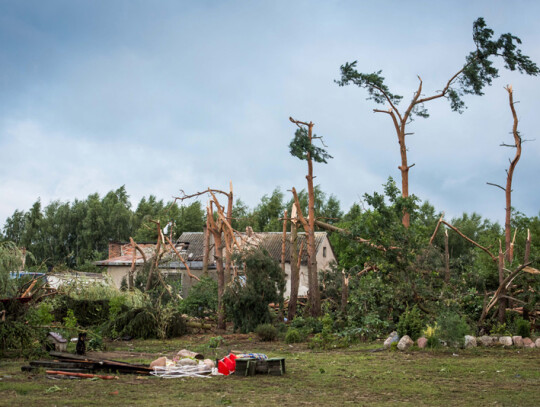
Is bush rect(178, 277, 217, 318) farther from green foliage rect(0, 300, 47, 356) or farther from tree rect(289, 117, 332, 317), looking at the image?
green foliage rect(0, 300, 47, 356)

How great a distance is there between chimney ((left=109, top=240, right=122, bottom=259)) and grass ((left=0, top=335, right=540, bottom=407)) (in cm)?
2754

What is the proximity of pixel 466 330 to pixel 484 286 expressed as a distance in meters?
4.13

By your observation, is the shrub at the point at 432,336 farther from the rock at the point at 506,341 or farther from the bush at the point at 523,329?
the bush at the point at 523,329

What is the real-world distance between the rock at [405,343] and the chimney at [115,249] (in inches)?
1148

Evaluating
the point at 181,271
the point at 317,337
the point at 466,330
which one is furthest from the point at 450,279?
the point at 181,271

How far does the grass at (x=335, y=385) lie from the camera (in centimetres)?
801

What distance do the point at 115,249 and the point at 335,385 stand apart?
32872mm

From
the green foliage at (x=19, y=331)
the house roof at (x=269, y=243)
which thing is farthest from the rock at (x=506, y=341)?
the house roof at (x=269, y=243)

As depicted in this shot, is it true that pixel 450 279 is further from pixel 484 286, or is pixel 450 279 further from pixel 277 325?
pixel 277 325

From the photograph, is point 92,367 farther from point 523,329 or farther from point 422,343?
point 523,329

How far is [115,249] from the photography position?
132ft

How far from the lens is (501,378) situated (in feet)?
33.1

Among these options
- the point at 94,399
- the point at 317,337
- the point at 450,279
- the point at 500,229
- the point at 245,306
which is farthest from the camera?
the point at 500,229

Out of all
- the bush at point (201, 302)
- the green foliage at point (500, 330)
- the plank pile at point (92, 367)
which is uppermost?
the bush at point (201, 302)
